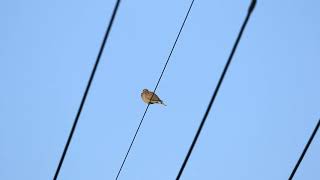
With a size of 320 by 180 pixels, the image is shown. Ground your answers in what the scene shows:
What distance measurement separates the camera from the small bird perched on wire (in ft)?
46.4

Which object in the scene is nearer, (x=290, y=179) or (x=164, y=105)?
(x=290, y=179)

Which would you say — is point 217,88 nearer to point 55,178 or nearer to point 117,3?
point 117,3

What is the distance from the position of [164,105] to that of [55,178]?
10.2m

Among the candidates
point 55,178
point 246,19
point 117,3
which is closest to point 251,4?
point 246,19

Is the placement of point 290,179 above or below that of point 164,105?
above

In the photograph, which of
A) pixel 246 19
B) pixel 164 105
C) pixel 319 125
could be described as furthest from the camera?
pixel 164 105

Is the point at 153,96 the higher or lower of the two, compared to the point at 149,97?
higher

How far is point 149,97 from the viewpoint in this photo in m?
14.5

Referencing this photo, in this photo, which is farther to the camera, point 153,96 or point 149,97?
point 149,97

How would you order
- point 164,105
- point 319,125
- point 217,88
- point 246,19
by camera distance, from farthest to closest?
1. point 164,105
2. point 319,125
3. point 217,88
4. point 246,19

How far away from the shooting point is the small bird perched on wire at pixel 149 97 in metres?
14.1

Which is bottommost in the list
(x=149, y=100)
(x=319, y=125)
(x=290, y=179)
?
(x=149, y=100)

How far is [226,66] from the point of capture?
11.0ft

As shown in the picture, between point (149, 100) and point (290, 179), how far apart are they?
1043 centimetres
